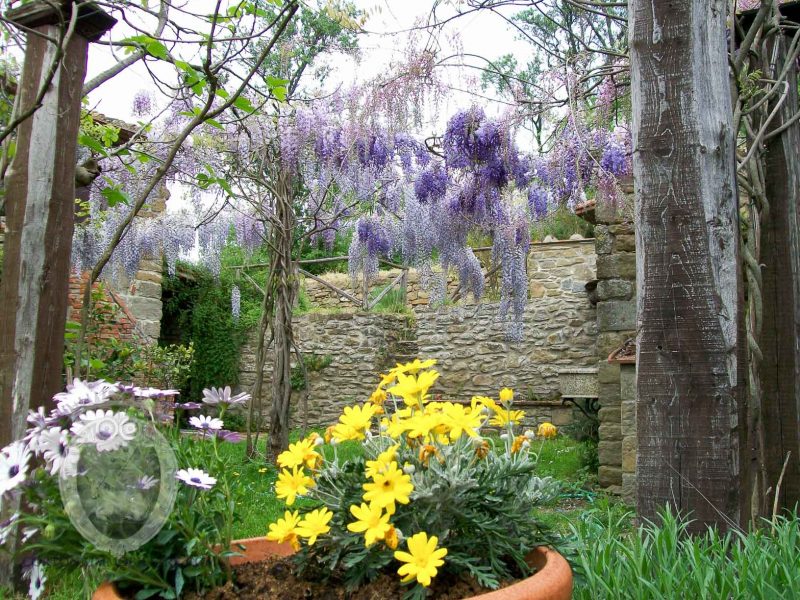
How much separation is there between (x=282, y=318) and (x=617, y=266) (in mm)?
2384

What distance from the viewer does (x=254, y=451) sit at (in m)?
5.40

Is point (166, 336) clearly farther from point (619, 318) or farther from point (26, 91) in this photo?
point (26, 91)

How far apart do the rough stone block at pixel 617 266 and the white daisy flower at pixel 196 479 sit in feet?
13.6

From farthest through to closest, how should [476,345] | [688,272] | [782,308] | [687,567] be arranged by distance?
[476,345] < [782,308] < [688,272] < [687,567]

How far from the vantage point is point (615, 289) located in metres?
4.98

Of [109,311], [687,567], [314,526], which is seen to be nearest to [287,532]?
[314,526]

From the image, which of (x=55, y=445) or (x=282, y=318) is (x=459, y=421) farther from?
(x=282, y=318)

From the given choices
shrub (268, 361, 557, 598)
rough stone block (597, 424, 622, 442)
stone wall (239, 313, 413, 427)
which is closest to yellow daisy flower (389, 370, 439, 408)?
shrub (268, 361, 557, 598)

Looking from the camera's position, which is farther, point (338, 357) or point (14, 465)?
point (338, 357)

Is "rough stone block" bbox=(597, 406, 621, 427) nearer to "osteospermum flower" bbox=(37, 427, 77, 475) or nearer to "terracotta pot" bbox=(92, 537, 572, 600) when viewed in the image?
"terracotta pot" bbox=(92, 537, 572, 600)

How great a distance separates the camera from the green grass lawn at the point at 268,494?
1.97 metres

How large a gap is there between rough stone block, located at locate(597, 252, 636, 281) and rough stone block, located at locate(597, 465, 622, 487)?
1.31m

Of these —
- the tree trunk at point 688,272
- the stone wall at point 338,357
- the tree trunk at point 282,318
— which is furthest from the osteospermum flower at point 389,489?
the stone wall at point 338,357

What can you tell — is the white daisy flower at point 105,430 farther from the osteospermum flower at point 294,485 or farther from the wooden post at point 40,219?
the wooden post at point 40,219
